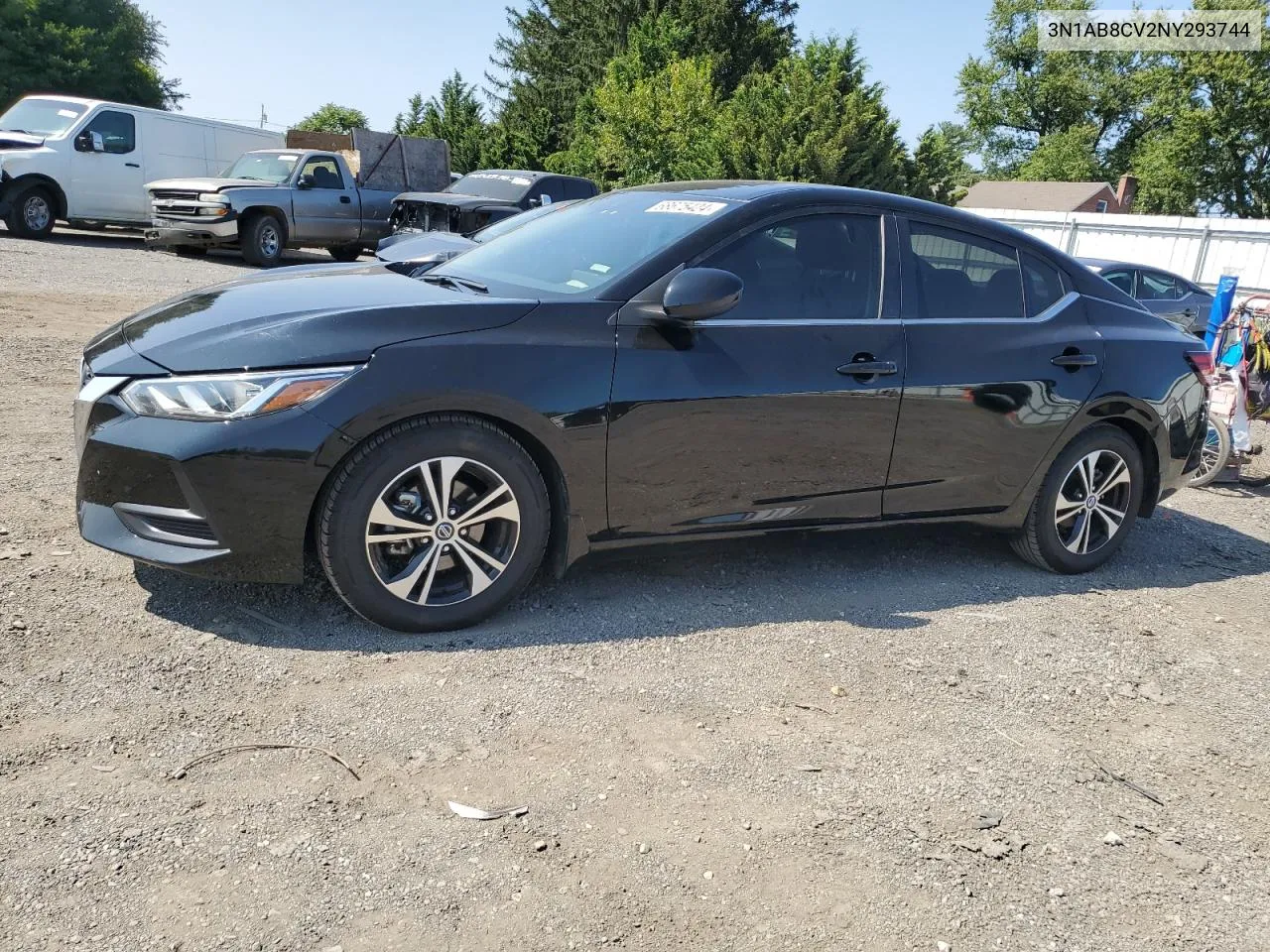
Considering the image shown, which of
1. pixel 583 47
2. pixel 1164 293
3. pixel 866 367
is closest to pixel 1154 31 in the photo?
pixel 583 47

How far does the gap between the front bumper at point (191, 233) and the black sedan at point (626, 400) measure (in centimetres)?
1202

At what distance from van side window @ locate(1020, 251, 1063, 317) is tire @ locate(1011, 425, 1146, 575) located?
2.14ft

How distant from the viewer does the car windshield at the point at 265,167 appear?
16.6 meters

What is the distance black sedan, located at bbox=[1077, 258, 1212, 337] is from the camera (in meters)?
13.7

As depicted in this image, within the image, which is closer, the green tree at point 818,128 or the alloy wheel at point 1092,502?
the alloy wheel at point 1092,502

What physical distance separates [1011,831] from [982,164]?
255 ft

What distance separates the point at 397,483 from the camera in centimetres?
358

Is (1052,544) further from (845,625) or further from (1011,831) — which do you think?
(1011,831)

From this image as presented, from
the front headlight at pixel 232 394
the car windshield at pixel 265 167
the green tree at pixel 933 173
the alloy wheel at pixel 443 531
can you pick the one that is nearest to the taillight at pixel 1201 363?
the alloy wheel at pixel 443 531

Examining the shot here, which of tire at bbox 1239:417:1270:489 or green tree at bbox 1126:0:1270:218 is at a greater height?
green tree at bbox 1126:0:1270:218

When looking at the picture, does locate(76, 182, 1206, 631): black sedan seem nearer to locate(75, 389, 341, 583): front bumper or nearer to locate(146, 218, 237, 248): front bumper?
locate(75, 389, 341, 583): front bumper

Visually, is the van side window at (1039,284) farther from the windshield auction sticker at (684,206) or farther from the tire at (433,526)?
the tire at (433,526)

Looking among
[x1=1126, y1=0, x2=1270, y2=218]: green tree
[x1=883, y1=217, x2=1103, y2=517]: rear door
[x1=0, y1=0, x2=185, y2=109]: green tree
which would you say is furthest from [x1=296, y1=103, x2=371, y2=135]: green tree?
[x1=883, y1=217, x2=1103, y2=517]: rear door

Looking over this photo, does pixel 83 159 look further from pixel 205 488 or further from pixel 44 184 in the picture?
pixel 205 488
